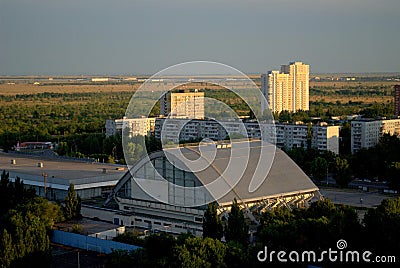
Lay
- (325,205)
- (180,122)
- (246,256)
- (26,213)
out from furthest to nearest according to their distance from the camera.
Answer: (180,122)
(325,205)
(26,213)
(246,256)

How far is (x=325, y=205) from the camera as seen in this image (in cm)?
1027

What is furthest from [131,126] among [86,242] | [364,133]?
[86,242]

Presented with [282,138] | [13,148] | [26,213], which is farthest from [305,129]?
[26,213]

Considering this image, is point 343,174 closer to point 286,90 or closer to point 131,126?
point 131,126

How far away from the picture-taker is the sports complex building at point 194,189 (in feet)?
36.3

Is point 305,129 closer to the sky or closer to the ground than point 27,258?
closer to the sky

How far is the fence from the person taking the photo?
8.96 meters

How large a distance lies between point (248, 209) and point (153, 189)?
173 cm

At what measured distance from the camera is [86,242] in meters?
9.41

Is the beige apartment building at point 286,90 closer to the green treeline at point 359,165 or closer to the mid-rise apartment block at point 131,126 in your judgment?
the mid-rise apartment block at point 131,126

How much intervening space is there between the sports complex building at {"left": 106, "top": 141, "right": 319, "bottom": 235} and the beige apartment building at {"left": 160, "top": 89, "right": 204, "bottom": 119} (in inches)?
946

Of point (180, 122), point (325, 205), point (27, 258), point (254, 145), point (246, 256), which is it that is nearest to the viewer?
point (246, 256)

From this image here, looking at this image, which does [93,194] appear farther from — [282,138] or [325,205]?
[282,138]

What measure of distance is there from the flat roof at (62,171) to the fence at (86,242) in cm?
375
